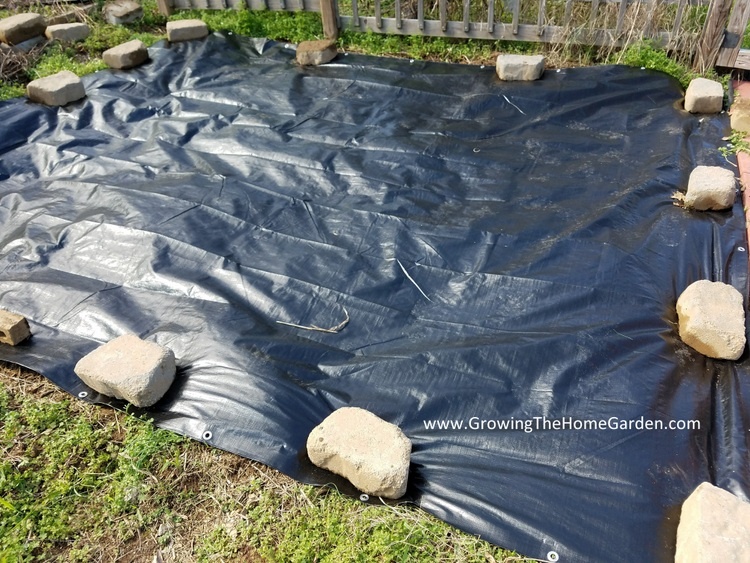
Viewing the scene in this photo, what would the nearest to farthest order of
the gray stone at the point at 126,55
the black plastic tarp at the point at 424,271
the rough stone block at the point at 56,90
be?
the black plastic tarp at the point at 424,271 → the rough stone block at the point at 56,90 → the gray stone at the point at 126,55

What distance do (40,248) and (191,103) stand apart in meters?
1.64

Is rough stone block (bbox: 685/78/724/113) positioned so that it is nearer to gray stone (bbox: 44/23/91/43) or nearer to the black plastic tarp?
the black plastic tarp

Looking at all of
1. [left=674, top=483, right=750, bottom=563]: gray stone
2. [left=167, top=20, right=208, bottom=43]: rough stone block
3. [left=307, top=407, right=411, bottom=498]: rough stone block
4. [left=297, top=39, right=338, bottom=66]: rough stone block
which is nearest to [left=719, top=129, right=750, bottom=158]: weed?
[left=674, top=483, right=750, bottom=563]: gray stone

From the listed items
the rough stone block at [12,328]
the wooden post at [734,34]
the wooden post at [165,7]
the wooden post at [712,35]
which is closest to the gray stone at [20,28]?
the wooden post at [165,7]

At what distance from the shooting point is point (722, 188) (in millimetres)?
2920

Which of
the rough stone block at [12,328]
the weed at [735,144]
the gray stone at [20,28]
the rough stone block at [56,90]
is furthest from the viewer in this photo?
the gray stone at [20,28]

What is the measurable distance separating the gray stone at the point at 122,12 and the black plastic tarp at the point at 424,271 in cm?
163

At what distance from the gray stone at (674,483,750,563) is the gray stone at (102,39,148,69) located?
15.3 ft

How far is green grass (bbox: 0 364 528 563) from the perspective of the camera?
1845mm

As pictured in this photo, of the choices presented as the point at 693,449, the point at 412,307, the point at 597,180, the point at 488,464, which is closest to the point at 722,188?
the point at 597,180

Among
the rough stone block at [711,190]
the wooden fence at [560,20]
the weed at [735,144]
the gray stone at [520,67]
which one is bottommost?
the weed at [735,144]

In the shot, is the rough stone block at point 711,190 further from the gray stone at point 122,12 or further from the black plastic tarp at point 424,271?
the gray stone at point 122,12

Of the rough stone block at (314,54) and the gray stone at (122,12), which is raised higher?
the gray stone at (122,12)

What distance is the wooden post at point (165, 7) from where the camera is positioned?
552 cm
